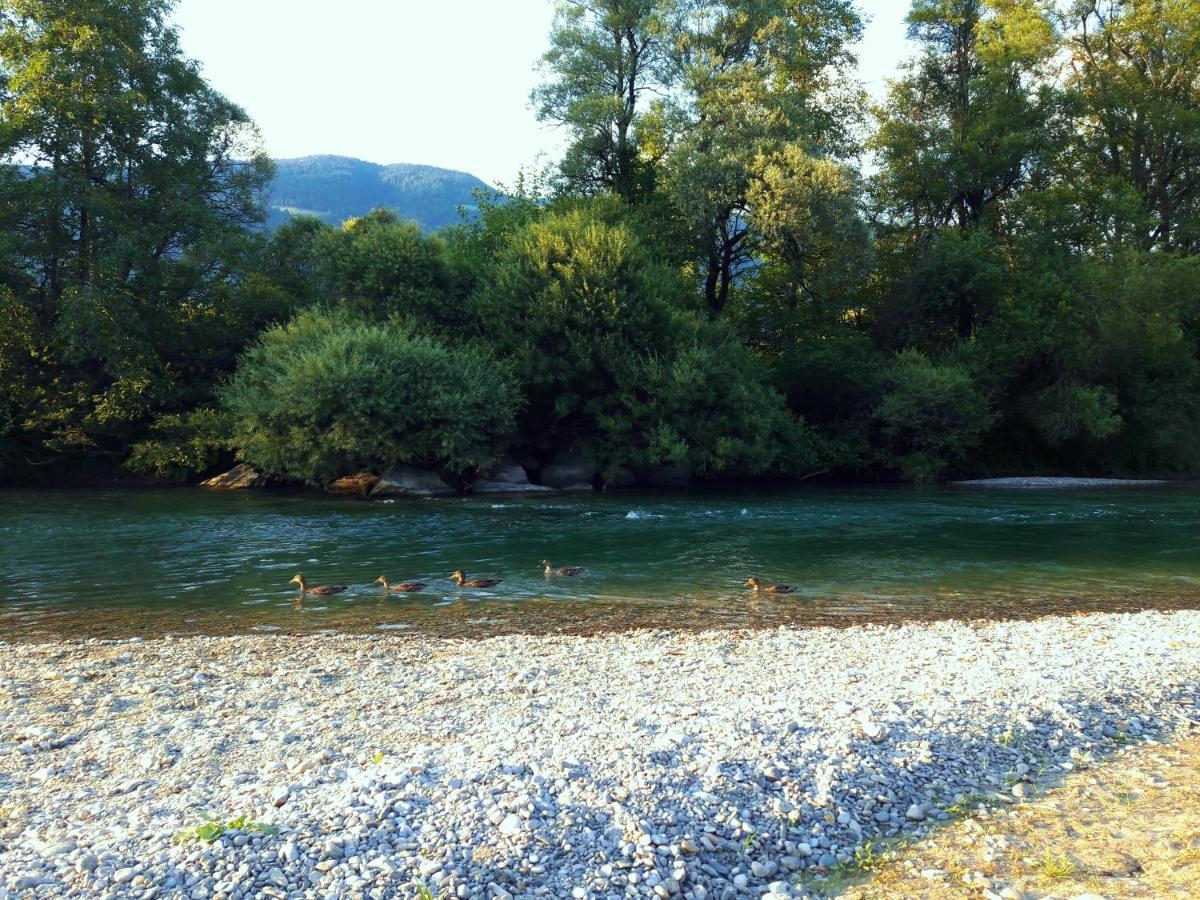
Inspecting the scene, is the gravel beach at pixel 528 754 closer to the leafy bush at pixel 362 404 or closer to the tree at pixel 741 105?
the leafy bush at pixel 362 404

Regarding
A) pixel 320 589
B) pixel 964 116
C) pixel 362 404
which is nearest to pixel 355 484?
pixel 362 404

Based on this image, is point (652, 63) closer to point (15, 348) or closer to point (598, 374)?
point (598, 374)

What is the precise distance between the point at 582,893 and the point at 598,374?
1306 inches

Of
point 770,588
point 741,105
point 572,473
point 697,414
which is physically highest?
point 741,105

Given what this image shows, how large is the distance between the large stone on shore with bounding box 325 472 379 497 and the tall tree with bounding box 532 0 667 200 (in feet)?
69.7

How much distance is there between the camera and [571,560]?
20.7 meters

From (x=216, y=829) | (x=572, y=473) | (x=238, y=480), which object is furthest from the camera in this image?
(x=572, y=473)

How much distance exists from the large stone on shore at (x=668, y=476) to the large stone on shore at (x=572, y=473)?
8.36 feet

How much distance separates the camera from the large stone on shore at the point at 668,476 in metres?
39.3

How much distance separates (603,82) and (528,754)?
45382mm

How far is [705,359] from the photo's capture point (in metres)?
36.6

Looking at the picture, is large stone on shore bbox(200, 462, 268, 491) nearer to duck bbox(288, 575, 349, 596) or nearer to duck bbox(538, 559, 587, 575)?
duck bbox(288, 575, 349, 596)

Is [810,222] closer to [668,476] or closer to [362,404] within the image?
[668,476]

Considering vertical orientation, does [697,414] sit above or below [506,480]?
above
